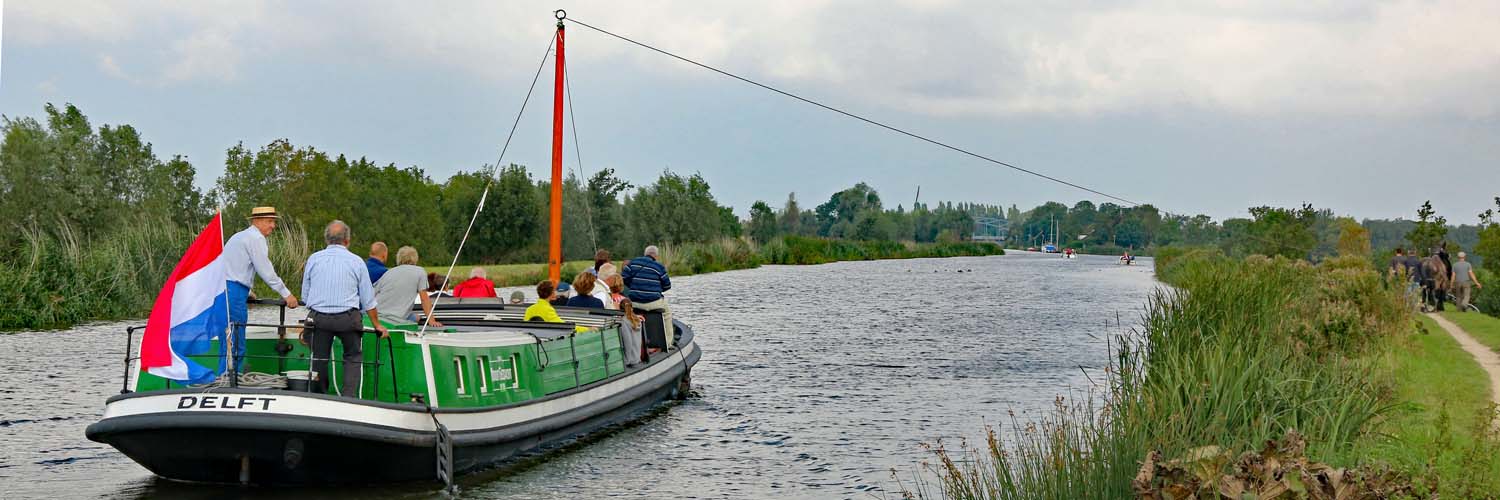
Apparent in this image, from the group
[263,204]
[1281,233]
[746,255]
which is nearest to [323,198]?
[263,204]

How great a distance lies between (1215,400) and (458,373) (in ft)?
22.0

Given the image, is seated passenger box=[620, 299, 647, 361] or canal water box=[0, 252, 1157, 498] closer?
canal water box=[0, 252, 1157, 498]

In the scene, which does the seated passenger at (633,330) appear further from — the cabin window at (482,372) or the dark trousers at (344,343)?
the dark trousers at (344,343)

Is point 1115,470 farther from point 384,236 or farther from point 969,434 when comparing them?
point 384,236

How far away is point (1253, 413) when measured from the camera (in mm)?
9781

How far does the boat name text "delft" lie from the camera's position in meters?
10.8

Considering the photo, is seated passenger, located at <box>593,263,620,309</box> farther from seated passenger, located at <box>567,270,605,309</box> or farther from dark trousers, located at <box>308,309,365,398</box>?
dark trousers, located at <box>308,309,365,398</box>

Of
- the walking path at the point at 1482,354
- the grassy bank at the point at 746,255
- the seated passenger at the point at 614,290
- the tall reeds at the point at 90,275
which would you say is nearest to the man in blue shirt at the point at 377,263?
the seated passenger at the point at 614,290

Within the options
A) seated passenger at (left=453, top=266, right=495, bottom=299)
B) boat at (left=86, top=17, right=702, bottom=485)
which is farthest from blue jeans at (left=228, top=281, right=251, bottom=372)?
seated passenger at (left=453, top=266, right=495, bottom=299)

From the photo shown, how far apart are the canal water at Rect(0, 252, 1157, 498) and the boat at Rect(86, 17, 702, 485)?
321 mm

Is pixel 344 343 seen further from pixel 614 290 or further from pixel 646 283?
pixel 614 290

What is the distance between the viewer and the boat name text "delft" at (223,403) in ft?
35.4

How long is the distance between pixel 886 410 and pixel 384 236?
65177 mm

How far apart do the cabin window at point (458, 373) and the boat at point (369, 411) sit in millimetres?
11
